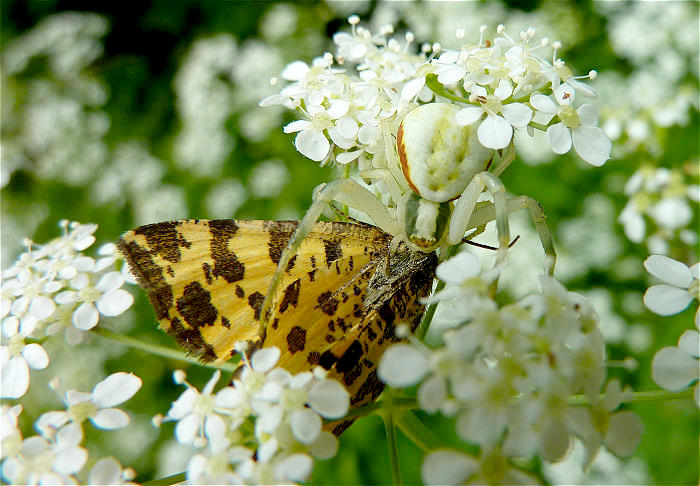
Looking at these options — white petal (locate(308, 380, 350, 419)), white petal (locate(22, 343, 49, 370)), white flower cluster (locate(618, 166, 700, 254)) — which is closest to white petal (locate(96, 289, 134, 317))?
white petal (locate(22, 343, 49, 370))

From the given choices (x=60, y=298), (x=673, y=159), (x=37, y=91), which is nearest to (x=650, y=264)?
(x=60, y=298)

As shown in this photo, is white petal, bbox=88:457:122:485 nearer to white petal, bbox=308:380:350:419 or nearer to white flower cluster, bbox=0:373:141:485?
white flower cluster, bbox=0:373:141:485

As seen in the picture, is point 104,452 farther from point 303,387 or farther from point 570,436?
Result: point 570,436

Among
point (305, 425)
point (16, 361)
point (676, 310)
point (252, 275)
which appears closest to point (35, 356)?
Answer: point (16, 361)

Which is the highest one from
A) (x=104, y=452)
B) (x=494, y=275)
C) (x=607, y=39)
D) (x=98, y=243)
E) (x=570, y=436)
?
(x=494, y=275)

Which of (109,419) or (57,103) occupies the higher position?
(109,419)

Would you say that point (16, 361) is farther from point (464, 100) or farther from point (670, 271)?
point (670, 271)

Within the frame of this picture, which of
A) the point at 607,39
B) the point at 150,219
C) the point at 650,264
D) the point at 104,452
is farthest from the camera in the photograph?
the point at 607,39
